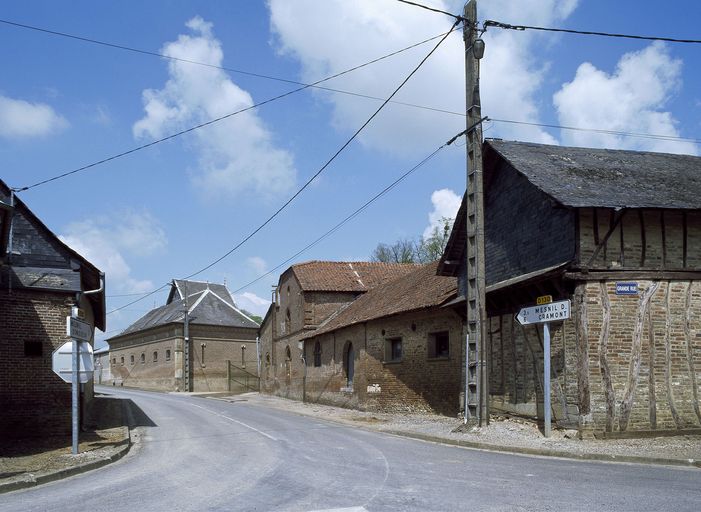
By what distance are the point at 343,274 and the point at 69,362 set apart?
25262 mm

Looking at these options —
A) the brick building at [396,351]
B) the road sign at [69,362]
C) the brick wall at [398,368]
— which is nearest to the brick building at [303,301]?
the brick building at [396,351]

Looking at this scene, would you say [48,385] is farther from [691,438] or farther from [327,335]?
[327,335]

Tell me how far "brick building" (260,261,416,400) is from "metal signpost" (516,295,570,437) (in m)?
21.5

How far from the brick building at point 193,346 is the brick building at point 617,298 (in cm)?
3749

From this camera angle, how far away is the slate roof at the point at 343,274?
3597 centimetres

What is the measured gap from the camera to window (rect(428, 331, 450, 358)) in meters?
21.4

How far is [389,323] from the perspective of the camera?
24516mm

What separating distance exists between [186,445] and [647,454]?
30.6ft

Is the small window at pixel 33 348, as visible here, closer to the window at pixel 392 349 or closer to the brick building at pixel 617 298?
the brick building at pixel 617 298

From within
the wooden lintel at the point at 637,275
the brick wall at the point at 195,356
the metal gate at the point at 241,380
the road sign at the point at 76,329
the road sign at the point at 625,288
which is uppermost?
the wooden lintel at the point at 637,275

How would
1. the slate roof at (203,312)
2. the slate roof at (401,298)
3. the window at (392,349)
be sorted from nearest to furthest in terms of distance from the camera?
the slate roof at (401,298) < the window at (392,349) < the slate roof at (203,312)

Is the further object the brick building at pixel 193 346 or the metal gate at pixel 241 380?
the metal gate at pixel 241 380

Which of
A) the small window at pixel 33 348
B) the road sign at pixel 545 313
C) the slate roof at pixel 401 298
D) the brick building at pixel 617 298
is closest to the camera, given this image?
the road sign at pixel 545 313

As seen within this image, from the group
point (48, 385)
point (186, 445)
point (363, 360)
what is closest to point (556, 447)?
point (186, 445)
